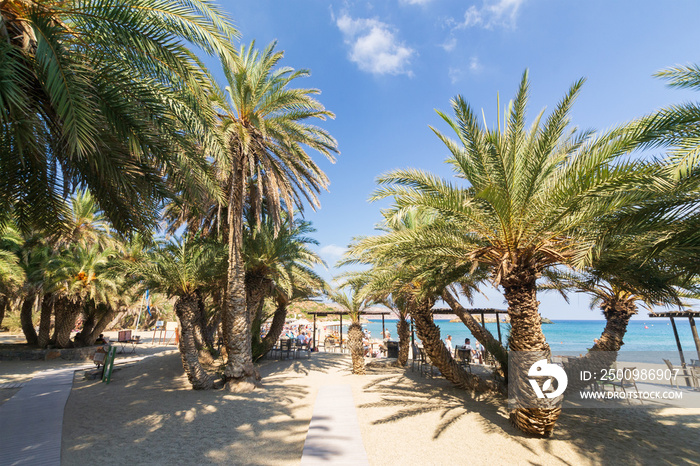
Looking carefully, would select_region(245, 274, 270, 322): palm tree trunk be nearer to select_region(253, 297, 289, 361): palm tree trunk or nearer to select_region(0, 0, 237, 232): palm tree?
select_region(253, 297, 289, 361): palm tree trunk

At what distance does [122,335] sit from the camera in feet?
69.4

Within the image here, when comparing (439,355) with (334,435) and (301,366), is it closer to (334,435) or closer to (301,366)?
(334,435)

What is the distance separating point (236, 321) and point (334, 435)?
197 inches

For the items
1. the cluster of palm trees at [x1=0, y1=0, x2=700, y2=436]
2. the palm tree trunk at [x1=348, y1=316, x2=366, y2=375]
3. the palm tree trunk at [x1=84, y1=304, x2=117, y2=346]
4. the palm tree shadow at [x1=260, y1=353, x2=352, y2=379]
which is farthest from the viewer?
the palm tree trunk at [x1=84, y1=304, x2=117, y2=346]


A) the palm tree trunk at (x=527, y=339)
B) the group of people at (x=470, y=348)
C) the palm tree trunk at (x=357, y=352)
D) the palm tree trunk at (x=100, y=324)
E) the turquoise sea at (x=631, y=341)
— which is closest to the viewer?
the palm tree trunk at (x=527, y=339)

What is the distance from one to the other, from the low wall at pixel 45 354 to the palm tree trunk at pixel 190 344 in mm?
11047

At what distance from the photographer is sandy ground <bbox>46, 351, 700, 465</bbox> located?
200 inches

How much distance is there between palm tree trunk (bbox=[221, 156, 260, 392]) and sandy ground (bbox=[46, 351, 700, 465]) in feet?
2.04

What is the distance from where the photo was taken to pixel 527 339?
6.15 meters

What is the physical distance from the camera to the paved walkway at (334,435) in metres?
4.75

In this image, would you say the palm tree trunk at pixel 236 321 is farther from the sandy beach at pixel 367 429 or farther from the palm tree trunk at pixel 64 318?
the palm tree trunk at pixel 64 318

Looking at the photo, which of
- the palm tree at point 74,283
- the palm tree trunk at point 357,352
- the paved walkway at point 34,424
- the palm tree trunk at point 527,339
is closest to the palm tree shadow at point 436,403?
the palm tree trunk at point 527,339

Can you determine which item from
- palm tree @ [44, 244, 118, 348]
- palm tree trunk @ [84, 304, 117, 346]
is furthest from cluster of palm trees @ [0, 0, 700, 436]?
palm tree trunk @ [84, 304, 117, 346]

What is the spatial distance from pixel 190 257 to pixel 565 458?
1019cm
